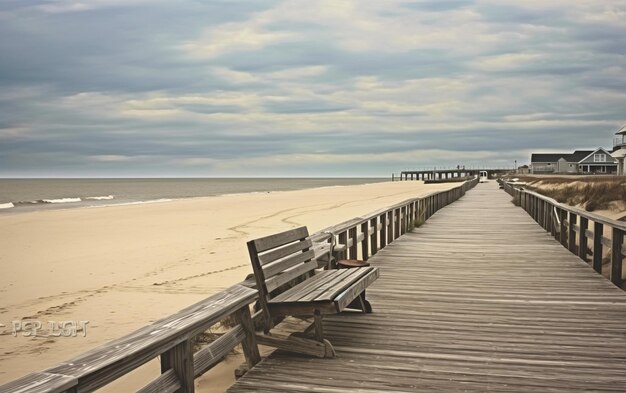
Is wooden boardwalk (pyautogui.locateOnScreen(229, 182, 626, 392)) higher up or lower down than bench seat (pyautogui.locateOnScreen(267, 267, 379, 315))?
lower down

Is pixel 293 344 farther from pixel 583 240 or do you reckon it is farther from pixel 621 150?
pixel 621 150

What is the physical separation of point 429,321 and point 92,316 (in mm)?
4779

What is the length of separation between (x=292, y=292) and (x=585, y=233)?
5449 millimetres

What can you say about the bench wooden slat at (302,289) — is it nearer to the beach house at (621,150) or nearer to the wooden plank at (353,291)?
the wooden plank at (353,291)

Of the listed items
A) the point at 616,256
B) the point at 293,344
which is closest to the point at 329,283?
the point at 293,344

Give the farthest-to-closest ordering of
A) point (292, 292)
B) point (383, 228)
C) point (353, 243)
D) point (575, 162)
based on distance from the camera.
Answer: point (575, 162)
point (383, 228)
point (353, 243)
point (292, 292)

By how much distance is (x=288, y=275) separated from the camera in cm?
469

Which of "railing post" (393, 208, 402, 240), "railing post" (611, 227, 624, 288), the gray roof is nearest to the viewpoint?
"railing post" (611, 227, 624, 288)

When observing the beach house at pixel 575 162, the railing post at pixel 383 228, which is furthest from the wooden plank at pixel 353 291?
the beach house at pixel 575 162

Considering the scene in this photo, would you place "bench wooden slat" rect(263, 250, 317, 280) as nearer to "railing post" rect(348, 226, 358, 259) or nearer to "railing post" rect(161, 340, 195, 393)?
"railing post" rect(161, 340, 195, 393)

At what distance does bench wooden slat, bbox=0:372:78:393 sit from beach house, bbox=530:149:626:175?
3446 inches

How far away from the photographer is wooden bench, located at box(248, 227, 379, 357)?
4.13 meters

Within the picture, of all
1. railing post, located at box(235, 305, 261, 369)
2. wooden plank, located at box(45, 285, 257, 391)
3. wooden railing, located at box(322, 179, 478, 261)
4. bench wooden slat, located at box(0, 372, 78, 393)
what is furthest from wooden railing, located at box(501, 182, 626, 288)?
Answer: bench wooden slat, located at box(0, 372, 78, 393)

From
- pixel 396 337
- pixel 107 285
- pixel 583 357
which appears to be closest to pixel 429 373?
pixel 396 337
